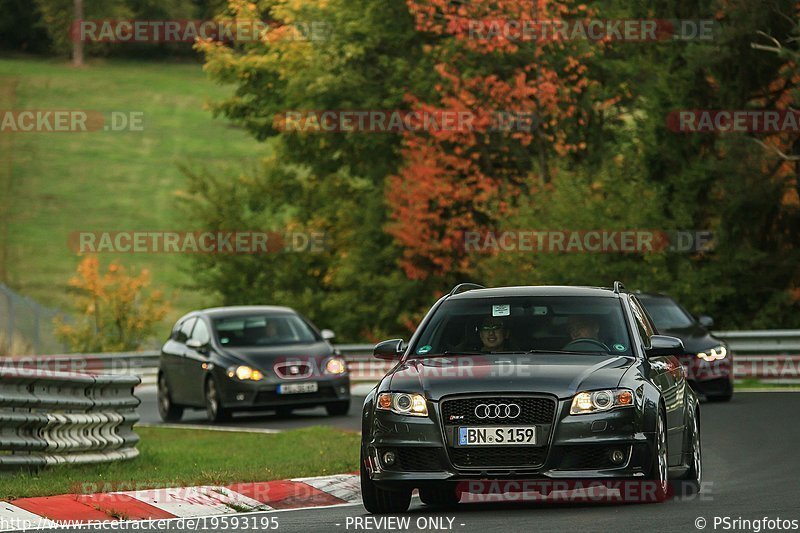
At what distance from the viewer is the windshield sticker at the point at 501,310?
1383 centimetres

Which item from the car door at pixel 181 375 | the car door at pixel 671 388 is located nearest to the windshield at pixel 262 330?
the car door at pixel 181 375

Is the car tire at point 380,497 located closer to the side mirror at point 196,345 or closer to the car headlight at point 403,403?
the car headlight at point 403,403

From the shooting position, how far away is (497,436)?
12.4m

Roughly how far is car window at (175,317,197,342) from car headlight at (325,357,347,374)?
2623mm

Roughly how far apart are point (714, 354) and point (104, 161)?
86005mm

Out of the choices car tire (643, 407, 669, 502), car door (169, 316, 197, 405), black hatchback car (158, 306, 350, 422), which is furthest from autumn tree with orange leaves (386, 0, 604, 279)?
car tire (643, 407, 669, 502)

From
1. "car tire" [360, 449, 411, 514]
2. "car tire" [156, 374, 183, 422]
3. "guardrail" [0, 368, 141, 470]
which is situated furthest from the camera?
"car tire" [156, 374, 183, 422]

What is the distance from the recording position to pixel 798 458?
17.6 metres

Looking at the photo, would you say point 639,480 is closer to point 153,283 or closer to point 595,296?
point 595,296

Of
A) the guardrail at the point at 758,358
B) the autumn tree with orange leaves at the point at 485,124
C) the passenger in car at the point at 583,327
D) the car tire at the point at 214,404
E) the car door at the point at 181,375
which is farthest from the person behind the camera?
the autumn tree with orange leaves at the point at 485,124

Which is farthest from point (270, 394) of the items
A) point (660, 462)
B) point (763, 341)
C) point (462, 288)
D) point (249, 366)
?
point (660, 462)

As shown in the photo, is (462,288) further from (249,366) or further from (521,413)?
(249,366)

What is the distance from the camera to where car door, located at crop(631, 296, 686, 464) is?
44.2 ft

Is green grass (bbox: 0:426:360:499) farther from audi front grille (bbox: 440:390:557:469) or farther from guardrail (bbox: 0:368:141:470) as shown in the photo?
audi front grille (bbox: 440:390:557:469)
